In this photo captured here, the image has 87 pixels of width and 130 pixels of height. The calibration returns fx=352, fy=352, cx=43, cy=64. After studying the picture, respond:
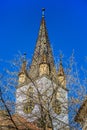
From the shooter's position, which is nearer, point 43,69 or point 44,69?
point 44,69

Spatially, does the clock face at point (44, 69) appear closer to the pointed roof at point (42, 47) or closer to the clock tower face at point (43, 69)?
the clock tower face at point (43, 69)

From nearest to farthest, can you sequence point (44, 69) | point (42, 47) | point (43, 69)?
1. point (44, 69)
2. point (43, 69)
3. point (42, 47)

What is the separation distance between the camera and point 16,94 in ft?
51.3

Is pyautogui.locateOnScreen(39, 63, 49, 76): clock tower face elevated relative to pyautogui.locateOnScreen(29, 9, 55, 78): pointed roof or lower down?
lower down

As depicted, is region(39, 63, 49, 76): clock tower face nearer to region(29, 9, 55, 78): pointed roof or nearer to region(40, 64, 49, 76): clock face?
region(40, 64, 49, 76): clock face

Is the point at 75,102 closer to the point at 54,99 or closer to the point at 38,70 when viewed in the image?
the point at 54,99

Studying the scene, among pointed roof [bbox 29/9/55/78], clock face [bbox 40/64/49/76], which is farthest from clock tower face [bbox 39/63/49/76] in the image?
pointed roof [bbox 29/9/55/78]

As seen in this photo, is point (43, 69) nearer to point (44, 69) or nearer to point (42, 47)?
point (44, 69)

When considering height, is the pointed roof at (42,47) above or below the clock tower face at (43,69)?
above

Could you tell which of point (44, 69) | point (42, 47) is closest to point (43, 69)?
point (44, 69)

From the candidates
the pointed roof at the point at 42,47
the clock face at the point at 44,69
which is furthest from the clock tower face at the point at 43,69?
the pointed roof at the point at 42,47

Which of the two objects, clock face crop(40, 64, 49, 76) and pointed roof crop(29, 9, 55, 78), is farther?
clock face crop(40, 64, 49, 76)

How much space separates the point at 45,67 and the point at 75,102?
19721 millimetres

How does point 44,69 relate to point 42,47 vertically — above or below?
below
